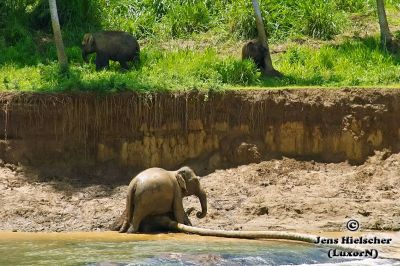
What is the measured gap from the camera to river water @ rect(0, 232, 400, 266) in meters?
14.0

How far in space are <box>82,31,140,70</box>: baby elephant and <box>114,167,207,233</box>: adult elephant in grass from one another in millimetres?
7676

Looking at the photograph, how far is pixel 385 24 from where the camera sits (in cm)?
2600

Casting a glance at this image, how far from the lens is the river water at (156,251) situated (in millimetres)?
13953

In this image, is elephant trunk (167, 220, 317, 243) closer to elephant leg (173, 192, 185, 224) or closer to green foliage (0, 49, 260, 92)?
elephant leg (173, 192, 185, 224)

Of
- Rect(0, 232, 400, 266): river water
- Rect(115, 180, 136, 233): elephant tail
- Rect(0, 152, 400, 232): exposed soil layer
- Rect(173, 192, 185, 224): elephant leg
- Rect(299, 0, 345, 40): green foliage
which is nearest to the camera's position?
Rect(0, 232, 400, 266): river water

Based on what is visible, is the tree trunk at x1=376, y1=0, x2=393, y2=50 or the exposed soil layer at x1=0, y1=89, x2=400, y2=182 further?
the tree trunk at x1=376, y1=0, x2=393, y2=50

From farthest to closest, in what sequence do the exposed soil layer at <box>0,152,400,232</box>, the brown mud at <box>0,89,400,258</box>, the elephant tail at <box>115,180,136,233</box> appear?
the brown mud at <box>0,89,400,258</box>
the exposed soil layer at <box>0,152,400,232</box>
the elephant tail at <box>115,180,136,233</box>

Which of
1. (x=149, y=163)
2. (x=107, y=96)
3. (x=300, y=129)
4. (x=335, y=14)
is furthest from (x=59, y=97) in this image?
(x=335, y=14)

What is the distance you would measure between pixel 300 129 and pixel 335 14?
841cm

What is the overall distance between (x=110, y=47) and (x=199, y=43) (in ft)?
12.1

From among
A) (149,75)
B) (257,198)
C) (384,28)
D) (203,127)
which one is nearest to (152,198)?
(257,198)

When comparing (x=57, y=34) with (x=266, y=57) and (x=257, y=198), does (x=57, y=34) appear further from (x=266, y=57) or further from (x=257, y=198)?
(x=257, y=198)

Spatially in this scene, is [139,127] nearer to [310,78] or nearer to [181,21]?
[310,78]

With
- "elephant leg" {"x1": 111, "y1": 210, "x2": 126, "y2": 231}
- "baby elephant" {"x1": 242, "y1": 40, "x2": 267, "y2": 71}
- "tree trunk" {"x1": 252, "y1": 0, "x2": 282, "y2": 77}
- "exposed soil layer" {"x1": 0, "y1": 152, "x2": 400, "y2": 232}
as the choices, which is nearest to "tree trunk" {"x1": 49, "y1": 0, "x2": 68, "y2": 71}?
"exposed soil layer" {"x1": 0, "y1": 152, "x2": 400, "y2": 232}
